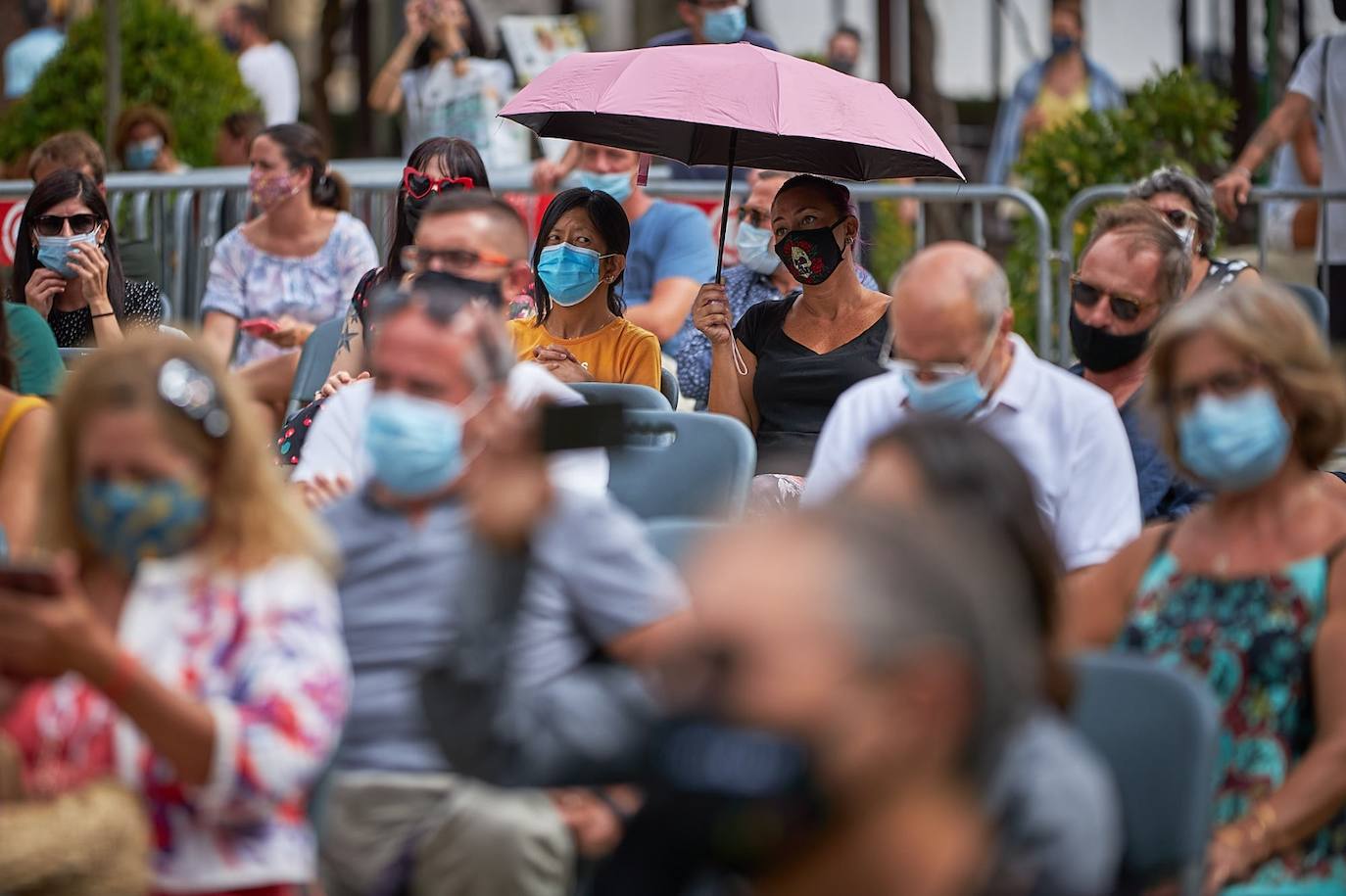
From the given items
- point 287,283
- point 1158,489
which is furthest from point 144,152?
point 1158,489

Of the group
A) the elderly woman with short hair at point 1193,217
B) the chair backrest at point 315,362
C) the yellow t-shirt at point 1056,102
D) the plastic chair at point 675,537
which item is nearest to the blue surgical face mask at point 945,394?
the plastic chair at point 675,537

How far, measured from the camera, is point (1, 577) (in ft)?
8.12

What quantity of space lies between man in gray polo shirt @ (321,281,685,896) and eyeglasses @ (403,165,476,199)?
9.24 feet

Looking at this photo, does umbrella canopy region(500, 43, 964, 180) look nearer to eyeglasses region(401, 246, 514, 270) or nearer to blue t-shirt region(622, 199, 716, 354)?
blue t-shirt region(622, 199, 716, 354)

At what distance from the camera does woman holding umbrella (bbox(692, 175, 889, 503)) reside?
5.49 m

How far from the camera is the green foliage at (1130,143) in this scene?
884cm

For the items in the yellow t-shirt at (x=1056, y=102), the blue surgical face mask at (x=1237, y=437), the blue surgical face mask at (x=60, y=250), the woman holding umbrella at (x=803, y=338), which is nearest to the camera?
the blue surgical face mask at (x=1237, y=437)

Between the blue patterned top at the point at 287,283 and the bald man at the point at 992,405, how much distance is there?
365 cm

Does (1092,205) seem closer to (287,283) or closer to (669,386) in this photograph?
(669,386)

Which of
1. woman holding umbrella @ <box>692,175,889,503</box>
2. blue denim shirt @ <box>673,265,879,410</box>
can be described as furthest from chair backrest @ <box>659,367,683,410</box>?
woman holding umbrella @ <box>692,175,889,503</box>

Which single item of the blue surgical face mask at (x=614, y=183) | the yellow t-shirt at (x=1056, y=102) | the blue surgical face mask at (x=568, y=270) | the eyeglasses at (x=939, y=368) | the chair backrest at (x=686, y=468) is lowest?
the chair backrest at (x=686, y=468)

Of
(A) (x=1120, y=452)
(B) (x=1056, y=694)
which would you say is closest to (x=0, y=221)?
(A) (x=1120, y=452)

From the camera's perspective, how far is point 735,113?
A: 18.8ft

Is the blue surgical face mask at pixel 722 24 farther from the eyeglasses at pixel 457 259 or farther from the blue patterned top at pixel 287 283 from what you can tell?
the eyeglasses at pixel 457 259
